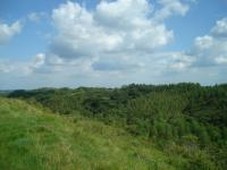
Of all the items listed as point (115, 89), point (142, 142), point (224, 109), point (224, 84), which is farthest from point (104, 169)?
point (115, 89)

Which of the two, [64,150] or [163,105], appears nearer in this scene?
[64,150]

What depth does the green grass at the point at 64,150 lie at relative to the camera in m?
10.1

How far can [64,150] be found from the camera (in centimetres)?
1091

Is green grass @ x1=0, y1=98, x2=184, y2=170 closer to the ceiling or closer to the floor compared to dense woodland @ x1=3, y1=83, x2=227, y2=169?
closer to the ceiling

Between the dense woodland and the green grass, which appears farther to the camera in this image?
the dense woodland

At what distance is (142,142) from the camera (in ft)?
52.3

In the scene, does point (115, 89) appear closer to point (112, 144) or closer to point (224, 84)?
point (224, 84)

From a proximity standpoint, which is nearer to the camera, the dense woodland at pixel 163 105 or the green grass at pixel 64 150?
the green grass at pixel 64 150

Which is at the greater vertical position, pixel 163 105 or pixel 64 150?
pixel 64 150

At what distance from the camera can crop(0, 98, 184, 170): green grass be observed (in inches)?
399

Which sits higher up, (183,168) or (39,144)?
(39,144)

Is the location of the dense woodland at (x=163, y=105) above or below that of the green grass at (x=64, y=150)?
below

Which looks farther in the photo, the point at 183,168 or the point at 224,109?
the point at 224,109

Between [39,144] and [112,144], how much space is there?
8.55ft
